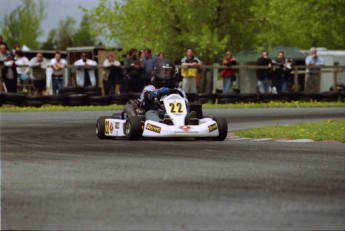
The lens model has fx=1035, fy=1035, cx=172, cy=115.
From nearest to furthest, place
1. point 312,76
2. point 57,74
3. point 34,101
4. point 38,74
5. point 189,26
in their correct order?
point 34,101 → point 38,74 → point 57,74 → point 312,76 → point 189,26

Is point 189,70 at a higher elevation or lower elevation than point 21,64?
lower

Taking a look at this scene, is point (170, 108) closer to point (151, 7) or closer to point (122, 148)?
point (122, 148)

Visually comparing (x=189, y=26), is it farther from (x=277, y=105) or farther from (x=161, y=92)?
(x=161, y=92)

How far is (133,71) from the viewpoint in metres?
27.5

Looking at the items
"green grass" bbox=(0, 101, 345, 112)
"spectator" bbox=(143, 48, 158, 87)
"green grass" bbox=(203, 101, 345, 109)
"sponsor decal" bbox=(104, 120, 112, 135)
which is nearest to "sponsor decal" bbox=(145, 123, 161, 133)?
"sponsor decal" bbox=(104, 120, 112, 135)

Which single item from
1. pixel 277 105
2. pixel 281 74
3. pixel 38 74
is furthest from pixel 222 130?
pixel 281 74

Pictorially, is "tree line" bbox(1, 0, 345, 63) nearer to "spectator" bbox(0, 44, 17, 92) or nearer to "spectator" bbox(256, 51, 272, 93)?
"spectator" bbox(256, 51, 272, 93)

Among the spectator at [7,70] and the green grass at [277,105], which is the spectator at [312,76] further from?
the spectator at [7,70]

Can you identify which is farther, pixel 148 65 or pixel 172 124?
pixel 148 65

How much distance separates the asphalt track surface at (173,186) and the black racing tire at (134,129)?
2.71 ft

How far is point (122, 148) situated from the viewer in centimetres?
1284

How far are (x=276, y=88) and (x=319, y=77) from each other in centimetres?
198

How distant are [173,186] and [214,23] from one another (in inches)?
1213

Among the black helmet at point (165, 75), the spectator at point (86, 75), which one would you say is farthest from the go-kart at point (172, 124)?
the spectator at point (86, 75)
